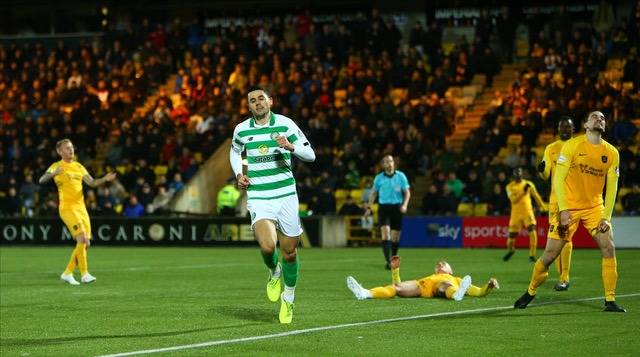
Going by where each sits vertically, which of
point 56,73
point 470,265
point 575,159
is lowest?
point 470,265

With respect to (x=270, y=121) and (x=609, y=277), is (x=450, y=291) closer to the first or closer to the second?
(x=609, y=277)

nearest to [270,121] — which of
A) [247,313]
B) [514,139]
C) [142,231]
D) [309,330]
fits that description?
[309,330]

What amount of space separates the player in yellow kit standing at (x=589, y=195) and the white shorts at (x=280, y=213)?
10.4ft

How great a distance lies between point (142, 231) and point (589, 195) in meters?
25.5

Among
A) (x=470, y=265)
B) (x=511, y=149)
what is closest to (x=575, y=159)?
(x=470, y=265)

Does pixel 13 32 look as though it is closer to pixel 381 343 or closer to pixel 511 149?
pixel 511 149

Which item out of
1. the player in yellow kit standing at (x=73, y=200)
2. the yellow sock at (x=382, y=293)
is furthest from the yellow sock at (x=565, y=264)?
the player in yellow kit standing at (x=73, y=200)

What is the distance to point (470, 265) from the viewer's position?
25.1 metres

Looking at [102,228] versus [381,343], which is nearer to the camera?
[381,343]

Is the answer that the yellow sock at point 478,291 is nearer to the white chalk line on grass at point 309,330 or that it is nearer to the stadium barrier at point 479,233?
the white chalk line on grass at point 309,330

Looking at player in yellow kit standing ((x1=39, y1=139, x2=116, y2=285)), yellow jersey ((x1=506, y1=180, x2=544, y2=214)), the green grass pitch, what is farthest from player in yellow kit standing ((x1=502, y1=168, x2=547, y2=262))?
player in yellow kit standing ((x1=39, y1=139, x2=116, y2=285))

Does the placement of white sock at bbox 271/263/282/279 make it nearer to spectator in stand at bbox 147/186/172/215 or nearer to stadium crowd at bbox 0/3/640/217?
stadium crowd at bbox 0/3/640/217

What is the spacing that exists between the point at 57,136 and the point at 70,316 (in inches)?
1173

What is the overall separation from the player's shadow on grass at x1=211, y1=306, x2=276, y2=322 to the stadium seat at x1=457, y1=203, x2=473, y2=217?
20.6 meters
